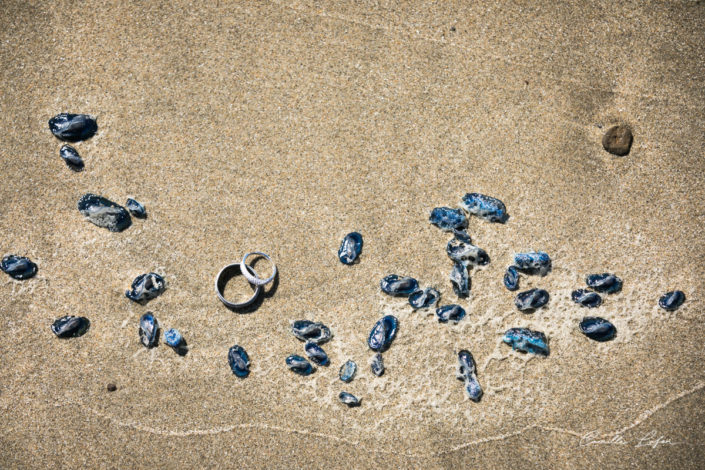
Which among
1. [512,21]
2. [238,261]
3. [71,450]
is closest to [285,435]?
[238,261]

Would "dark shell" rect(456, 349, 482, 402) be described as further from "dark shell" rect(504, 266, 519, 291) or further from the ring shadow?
the ring shadow

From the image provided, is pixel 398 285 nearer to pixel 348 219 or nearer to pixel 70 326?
pixel 348 219

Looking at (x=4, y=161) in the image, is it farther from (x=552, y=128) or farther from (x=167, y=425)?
(x=552, y=128)

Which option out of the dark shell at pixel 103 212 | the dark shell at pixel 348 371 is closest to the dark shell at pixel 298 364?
the dark shell at pixel 348 371

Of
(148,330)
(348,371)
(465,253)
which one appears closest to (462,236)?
(465,253)

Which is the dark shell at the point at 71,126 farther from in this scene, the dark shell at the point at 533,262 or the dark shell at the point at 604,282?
the dark shell at the point at 604,282

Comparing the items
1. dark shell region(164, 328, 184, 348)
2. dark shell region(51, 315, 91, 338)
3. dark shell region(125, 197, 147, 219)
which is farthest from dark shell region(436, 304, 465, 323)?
dark shell region(51, 315, 91, 338)
